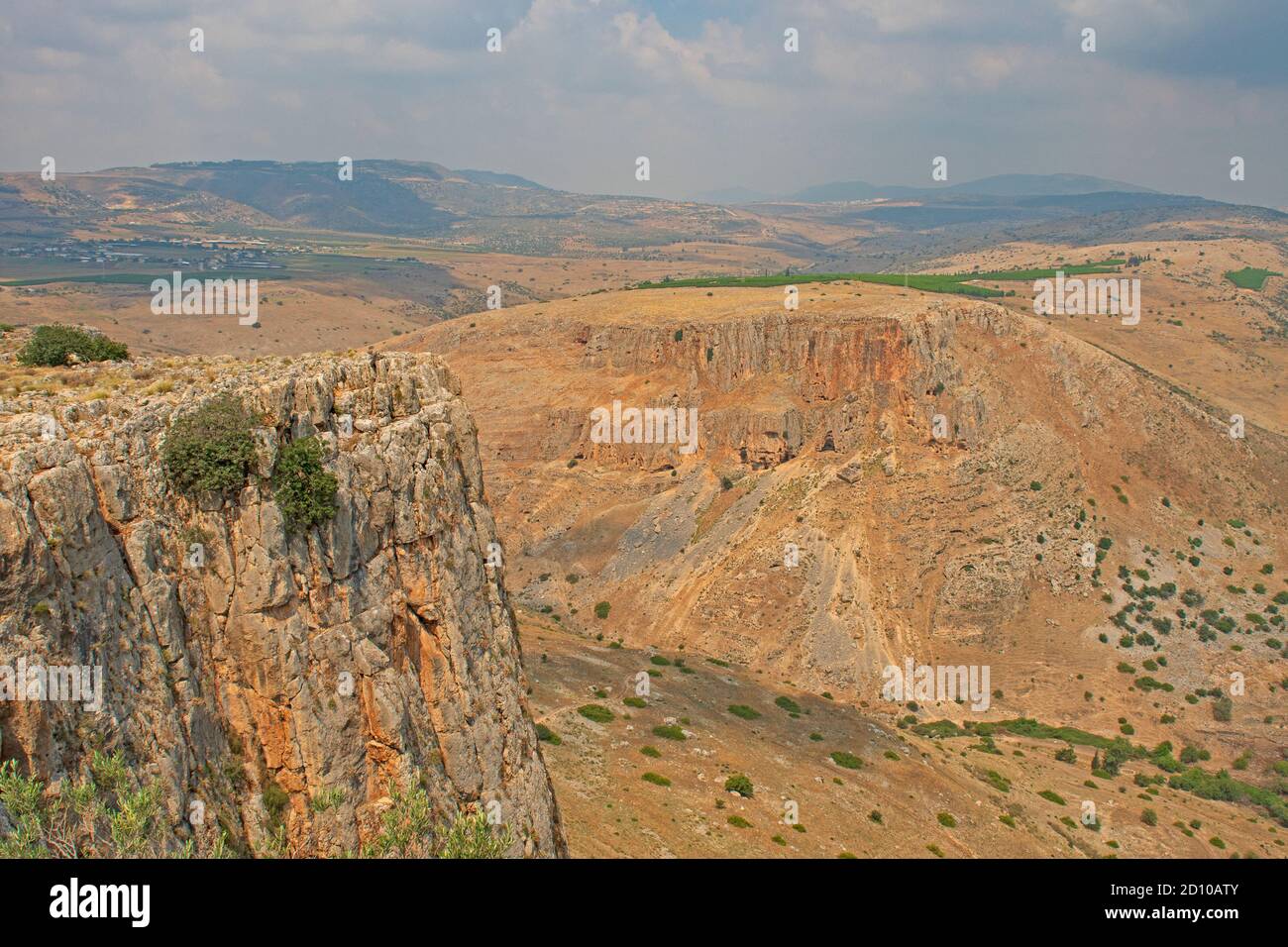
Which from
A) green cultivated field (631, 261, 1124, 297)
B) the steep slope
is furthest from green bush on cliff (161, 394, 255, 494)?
green cultivated field (631, 261, 1124, 297)

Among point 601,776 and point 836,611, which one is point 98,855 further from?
point 836,611

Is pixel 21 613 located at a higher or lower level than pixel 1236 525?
higher

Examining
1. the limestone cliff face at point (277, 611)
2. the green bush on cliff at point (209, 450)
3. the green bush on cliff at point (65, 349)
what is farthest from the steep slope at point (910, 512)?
the green bush on cliff at point (209, 450)

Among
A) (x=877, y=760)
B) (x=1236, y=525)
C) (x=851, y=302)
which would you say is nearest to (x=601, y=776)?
(x=877, y=760)

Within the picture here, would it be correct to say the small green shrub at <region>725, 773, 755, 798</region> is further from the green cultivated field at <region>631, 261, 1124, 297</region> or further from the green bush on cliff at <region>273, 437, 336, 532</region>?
the green cultivated field at <region>631, 261, 1124, 297</region>

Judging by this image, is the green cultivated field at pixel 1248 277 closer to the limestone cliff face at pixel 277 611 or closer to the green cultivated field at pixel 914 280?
the green cultivated field at pixel 914 280

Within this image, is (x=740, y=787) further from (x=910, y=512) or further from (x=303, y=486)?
(x=910, y=512)

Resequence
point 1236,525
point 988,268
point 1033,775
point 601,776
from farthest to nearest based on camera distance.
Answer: point 988,268 < point 1236,525 < point 1033,775 < point 601,776
